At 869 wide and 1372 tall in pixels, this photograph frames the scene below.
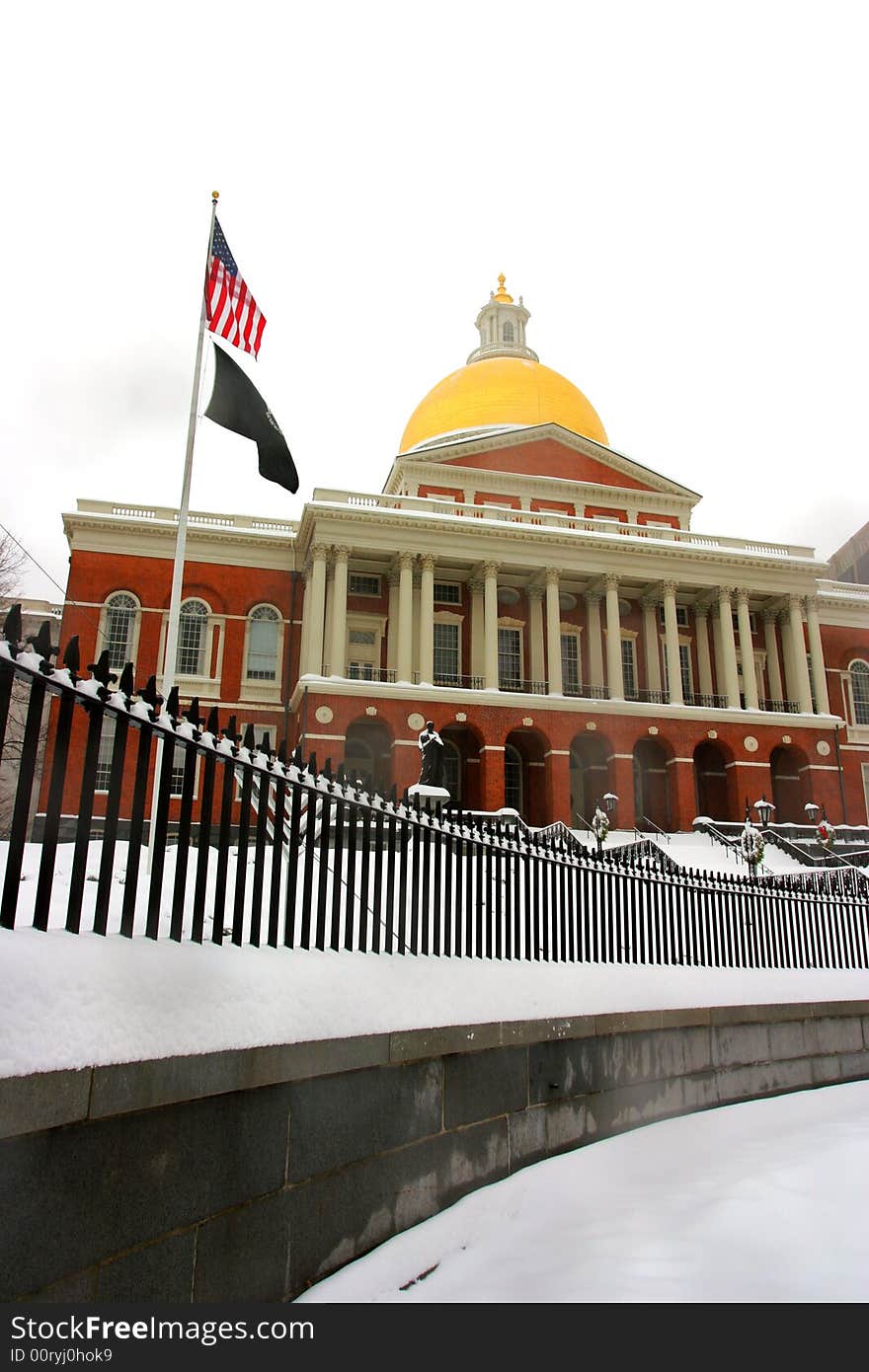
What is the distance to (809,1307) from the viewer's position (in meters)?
3.38

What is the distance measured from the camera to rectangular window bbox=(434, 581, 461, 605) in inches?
1582

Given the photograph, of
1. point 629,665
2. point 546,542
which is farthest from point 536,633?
point 629,665

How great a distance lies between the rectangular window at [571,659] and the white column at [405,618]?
24.0 feet

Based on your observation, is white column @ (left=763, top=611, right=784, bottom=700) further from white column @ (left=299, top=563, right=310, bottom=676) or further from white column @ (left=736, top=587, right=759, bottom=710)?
white column @ (left=299, top=563, right=310, bottom=676)

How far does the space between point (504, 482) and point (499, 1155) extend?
39821mm

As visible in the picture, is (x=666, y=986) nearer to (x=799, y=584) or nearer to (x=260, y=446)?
(x=260, y=446)

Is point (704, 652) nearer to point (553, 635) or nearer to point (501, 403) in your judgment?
point (553, 635)

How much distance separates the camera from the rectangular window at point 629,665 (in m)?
40.8

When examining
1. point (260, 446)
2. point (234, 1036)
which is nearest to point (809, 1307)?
point (234, 1036)

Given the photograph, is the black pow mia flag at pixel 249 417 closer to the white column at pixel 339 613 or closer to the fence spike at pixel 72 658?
the fence spike at pixel 72 658

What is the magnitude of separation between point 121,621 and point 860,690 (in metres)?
32.8

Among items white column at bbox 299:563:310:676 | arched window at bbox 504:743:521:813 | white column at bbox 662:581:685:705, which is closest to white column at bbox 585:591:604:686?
white column at bbox 662:581:685:705

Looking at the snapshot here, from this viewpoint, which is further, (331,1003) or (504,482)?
(504,482)

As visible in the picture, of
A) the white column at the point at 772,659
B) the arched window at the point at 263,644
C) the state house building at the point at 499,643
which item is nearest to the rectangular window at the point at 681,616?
the state house building at the point at 499,643
